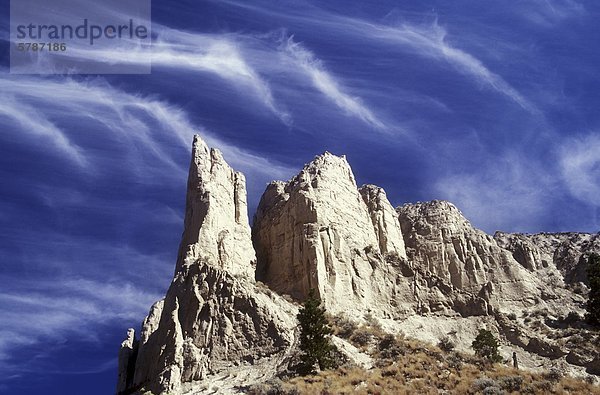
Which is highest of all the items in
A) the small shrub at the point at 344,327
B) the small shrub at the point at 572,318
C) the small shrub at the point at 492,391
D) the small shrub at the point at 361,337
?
the small shrub at the point at 572,318

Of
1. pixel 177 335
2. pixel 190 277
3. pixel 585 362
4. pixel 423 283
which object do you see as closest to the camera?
pixel 177 335

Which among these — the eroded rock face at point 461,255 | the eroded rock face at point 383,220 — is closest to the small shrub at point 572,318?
the eroded rock face at point 461,255

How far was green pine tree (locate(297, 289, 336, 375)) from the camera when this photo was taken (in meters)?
48.2

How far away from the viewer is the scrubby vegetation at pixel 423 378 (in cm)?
4491

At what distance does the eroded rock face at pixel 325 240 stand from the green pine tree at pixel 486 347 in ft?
36.4

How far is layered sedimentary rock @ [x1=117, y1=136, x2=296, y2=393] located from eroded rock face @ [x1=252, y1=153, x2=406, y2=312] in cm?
435

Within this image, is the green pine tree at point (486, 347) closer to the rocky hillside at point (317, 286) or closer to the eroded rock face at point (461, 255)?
the rocky hillside at point (317, 286)

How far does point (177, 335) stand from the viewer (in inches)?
2076

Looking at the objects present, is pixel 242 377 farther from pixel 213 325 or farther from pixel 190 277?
pixel 190 277

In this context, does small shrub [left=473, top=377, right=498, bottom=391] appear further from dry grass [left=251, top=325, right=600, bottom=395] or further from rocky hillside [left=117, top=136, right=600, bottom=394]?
rocky hillside [left=117, top=136, right=600, bottom=394]

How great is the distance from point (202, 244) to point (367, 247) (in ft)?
67.9

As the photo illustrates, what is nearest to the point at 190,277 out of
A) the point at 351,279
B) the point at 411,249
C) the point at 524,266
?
the point at 351,279

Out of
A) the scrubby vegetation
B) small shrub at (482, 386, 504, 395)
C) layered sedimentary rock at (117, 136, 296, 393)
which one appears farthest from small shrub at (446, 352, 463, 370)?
layered sedimentary rock at (117, 136, 296, 393)

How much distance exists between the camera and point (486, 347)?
61062 mm
